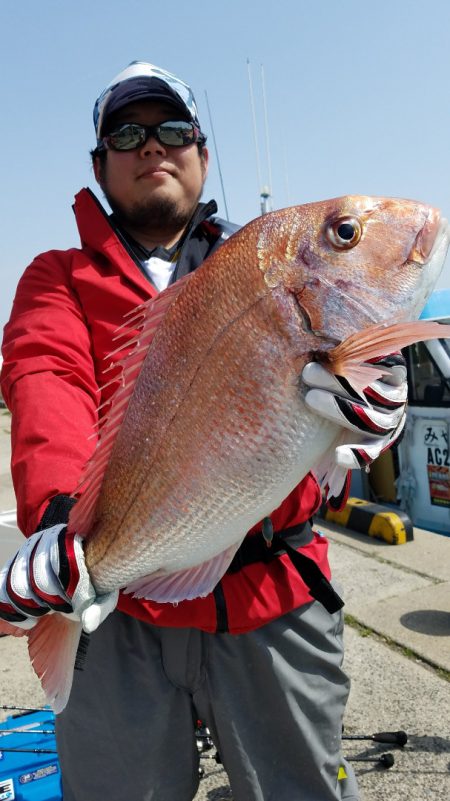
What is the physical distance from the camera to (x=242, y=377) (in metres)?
1.32

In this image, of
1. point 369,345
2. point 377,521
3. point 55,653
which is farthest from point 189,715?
point 377,521

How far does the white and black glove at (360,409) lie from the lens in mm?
1253

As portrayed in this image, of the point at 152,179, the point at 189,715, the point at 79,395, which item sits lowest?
the point at 189,715

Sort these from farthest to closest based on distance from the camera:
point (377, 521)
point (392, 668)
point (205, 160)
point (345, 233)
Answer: point (377, 521), point (392, 668), point (205, 160), point (345, 233)

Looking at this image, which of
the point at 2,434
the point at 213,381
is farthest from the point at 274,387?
the point at 2,434

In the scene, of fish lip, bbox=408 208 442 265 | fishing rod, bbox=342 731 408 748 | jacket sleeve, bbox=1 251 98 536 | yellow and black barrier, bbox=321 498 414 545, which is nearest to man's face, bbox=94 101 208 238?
jacket sleeve, bbox=1 251 98 536

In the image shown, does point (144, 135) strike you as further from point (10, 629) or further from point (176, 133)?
point (10, 629)

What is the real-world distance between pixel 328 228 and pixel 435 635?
2.94 metres

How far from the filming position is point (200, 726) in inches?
96.7

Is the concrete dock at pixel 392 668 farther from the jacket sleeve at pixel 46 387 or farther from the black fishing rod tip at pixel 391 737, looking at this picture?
the jacket sleeve at pixel 46 387

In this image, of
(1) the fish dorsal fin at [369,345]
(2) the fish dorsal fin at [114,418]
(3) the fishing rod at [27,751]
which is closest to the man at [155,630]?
(2) the fish dorsal fin at [114,418]

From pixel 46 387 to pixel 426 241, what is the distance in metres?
1.04

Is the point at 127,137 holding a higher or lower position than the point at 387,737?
higher

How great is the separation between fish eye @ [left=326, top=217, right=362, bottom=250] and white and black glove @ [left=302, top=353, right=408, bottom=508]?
0.27 m
